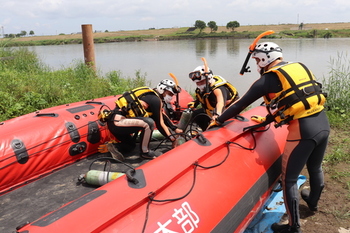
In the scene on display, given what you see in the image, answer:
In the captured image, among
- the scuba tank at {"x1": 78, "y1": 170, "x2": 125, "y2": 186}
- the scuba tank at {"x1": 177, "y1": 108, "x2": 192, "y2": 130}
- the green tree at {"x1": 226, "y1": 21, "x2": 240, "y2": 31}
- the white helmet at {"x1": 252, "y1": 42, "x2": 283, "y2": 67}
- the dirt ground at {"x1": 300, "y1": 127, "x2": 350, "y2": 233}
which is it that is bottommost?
the dirt ground at {"x1": 300, "y1": 127, "x2": 350, "y2": 233}

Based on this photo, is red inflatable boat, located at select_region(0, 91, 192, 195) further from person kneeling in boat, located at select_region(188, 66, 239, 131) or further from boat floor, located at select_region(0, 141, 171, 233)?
person kneeling in boat, located at select_region(188, 66, 239, 131)

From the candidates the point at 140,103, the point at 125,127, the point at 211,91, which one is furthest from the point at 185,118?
the point at 125,127

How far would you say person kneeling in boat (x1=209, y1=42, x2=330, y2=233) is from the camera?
2486mm

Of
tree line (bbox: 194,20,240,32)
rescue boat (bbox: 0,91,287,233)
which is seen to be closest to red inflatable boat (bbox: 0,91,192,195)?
rescue boat (bbox: 0,91,287,233)

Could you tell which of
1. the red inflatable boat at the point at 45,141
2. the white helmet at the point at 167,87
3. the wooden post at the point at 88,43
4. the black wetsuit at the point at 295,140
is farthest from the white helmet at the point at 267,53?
the wooden post at the point at 88,43

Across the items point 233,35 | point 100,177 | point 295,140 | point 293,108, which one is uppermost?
point 233,35

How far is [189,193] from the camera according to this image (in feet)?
7.20

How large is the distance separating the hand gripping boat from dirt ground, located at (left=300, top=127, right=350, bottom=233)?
577 mm

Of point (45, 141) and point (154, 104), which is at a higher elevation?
point (154, 104)

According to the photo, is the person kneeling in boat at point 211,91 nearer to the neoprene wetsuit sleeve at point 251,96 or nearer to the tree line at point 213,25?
the neoprene wetsuit sleeve at point 251,96

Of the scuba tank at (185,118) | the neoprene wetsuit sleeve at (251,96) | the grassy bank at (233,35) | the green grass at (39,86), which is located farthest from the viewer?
the grassy bank at (233,35)

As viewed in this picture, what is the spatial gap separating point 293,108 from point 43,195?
2.62 meters

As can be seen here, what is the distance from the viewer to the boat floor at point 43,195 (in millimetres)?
2707

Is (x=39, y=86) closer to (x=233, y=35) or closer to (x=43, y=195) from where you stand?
(x=43, y=195)
